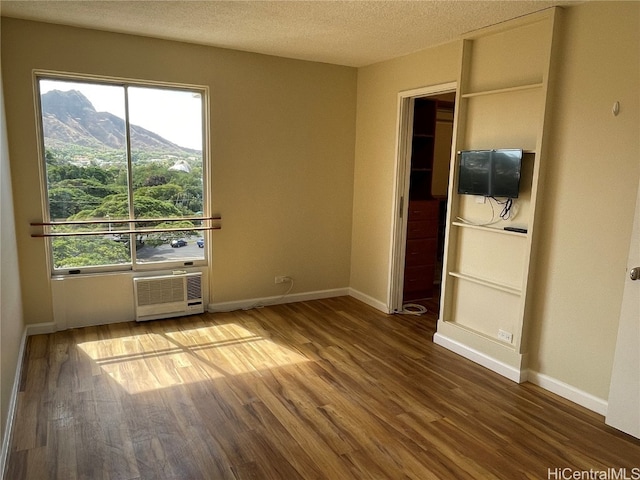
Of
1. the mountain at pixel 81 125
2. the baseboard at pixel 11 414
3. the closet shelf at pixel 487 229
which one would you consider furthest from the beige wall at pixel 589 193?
the mountain at pixel 81 125

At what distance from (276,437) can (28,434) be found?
4.49 ft

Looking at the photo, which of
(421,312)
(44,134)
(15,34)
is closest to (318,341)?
(421,312)

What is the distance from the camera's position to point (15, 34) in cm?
345

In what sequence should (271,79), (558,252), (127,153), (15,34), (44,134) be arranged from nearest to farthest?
(558,252) < (15,34) < (44,134) < (127,153) < (271,79)

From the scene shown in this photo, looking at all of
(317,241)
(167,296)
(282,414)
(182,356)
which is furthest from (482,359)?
(167,296)

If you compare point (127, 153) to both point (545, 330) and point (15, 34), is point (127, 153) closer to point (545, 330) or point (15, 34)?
point (15, 34)

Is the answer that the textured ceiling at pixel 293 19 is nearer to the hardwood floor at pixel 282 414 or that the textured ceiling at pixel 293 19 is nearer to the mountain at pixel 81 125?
the mountain at pixel 81 125

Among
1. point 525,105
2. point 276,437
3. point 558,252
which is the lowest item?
point 276,437

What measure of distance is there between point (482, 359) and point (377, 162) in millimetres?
2243

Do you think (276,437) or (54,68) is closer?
(276,437)

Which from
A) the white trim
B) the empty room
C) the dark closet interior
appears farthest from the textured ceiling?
the white trim

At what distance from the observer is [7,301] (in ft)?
8.97

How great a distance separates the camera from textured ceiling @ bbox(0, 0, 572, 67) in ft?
9.57

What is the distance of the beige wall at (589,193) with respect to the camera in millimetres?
2607
